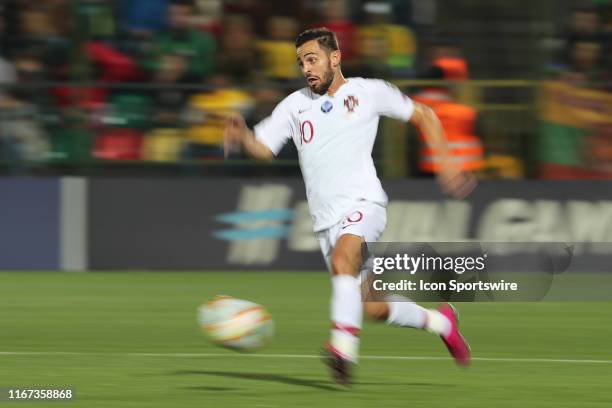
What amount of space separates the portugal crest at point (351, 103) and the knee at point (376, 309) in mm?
1027

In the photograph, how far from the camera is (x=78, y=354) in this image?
369 inches

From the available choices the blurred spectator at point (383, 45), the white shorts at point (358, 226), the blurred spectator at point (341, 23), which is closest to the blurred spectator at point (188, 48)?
the blurred spectator at point (341, 23)

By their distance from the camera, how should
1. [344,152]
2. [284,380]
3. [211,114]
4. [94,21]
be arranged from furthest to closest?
[94,21], [211,114], [284,380], [344,152]

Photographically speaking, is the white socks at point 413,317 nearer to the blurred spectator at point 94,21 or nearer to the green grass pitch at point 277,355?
the green grass pitch at point 277,355

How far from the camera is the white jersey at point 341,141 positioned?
7.95 m

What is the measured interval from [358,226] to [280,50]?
8078 mm

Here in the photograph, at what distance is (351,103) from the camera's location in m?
8.02

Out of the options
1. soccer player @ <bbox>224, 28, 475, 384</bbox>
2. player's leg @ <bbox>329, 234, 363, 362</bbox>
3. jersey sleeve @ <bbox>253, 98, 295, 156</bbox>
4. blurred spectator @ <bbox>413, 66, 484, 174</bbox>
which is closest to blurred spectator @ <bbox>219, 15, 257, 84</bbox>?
blurred spectator @ <bbox>413, 66, 484, 174</bbox>

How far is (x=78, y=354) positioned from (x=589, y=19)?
8.52 m

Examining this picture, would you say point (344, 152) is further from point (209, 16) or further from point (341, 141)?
point (209, 16)

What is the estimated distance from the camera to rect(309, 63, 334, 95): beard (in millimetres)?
7926

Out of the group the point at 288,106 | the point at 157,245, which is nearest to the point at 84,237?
the point at 157,245

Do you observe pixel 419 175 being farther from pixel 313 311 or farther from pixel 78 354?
pixel 78 354

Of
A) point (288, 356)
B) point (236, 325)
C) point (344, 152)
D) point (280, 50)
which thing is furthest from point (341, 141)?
point (280, 50)
